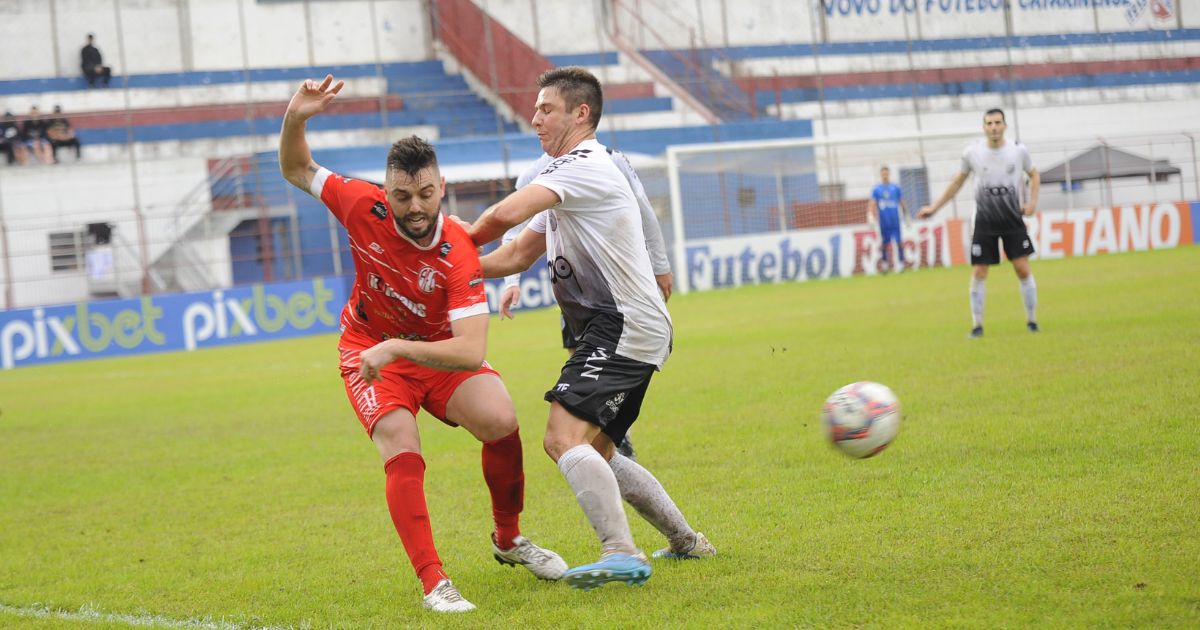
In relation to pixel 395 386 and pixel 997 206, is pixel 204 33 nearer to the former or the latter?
pixel 997 206

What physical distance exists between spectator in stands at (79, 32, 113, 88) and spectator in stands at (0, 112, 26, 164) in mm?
2918

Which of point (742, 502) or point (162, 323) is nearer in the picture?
point (742, 502)

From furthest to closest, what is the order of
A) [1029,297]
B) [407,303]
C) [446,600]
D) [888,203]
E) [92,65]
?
1. [92,65]
2. [888,203]
3. [1029,297]
4. [407,303]
5. [446,600]

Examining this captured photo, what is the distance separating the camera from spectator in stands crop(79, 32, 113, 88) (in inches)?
1337

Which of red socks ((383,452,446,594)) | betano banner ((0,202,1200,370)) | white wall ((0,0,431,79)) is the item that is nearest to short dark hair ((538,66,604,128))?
red socks ((383,452,446,594))

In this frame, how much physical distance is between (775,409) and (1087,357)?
295 centimetres

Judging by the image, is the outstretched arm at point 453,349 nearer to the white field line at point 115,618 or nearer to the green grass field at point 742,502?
the green grass field at point 742,502

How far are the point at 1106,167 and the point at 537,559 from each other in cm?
3176

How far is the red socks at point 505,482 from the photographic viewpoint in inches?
219

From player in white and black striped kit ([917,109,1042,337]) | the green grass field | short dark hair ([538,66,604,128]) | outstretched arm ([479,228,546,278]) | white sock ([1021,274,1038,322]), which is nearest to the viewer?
the green grass field

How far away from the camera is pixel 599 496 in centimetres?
498

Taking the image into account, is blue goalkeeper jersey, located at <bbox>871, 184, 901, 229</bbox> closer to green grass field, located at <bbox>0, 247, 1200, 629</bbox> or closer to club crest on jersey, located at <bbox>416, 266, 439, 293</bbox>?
green grass field, located at <bbox>0, 247, 1200, 629</bbox>

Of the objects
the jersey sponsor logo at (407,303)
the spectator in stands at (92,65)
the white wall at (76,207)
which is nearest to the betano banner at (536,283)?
the white wall at (76,207)

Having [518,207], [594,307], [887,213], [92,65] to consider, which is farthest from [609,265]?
[92,65]
